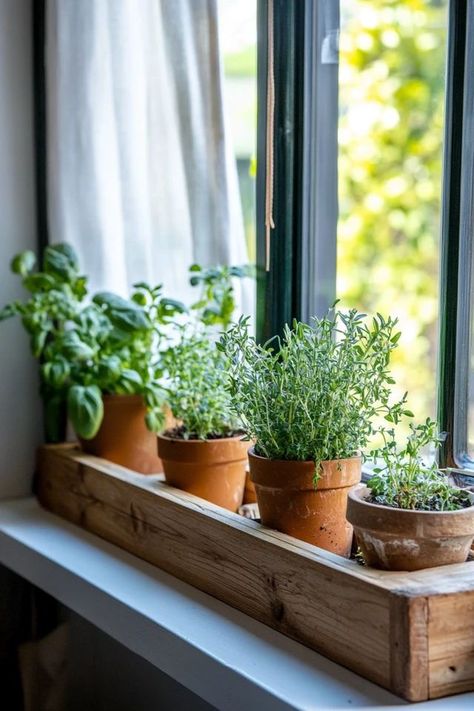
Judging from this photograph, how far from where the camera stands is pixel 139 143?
1.75 m

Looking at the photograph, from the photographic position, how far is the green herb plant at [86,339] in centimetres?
158

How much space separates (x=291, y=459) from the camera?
1188 mm

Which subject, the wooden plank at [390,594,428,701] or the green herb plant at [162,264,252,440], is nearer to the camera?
the wooden plank at [390,594,428,701]

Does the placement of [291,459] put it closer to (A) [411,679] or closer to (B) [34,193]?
(A) [411,679]

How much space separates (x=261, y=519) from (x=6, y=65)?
3.61 ft

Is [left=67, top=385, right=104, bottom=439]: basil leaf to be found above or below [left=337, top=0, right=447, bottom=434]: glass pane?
below

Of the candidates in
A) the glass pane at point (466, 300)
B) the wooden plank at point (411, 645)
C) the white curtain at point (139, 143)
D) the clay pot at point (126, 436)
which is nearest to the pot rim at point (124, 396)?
the clay pot at point (126, 436)

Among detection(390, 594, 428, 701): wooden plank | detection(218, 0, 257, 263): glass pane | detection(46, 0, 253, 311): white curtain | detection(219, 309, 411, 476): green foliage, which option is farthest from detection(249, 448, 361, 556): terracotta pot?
detection(218, 0, 257, 263): glass pane

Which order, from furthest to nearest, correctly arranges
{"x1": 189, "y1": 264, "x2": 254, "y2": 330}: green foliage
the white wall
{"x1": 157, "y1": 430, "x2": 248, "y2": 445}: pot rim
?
the white wall → {"x1": 189, "y1": 264, "x2": 254, "y2": 330}: green foliage → {"x1": 157, "y1": 430, "x2": 248, "y2": 445}: pot rim

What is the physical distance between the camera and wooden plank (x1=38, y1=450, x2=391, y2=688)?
1.01 m

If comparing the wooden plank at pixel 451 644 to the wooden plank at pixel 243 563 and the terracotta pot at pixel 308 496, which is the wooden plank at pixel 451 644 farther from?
the terracotta pot at pixel 308 496

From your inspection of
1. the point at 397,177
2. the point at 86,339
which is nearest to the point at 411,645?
the point at 86,339

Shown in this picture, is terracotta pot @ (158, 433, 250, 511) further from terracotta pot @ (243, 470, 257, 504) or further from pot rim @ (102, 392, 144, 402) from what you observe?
pot rim @ (102, 392, 144, 402)

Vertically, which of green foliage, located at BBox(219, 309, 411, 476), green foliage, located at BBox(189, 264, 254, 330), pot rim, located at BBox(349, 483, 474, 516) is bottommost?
pot rim, located at BBox(349, 483, 474, 516)
